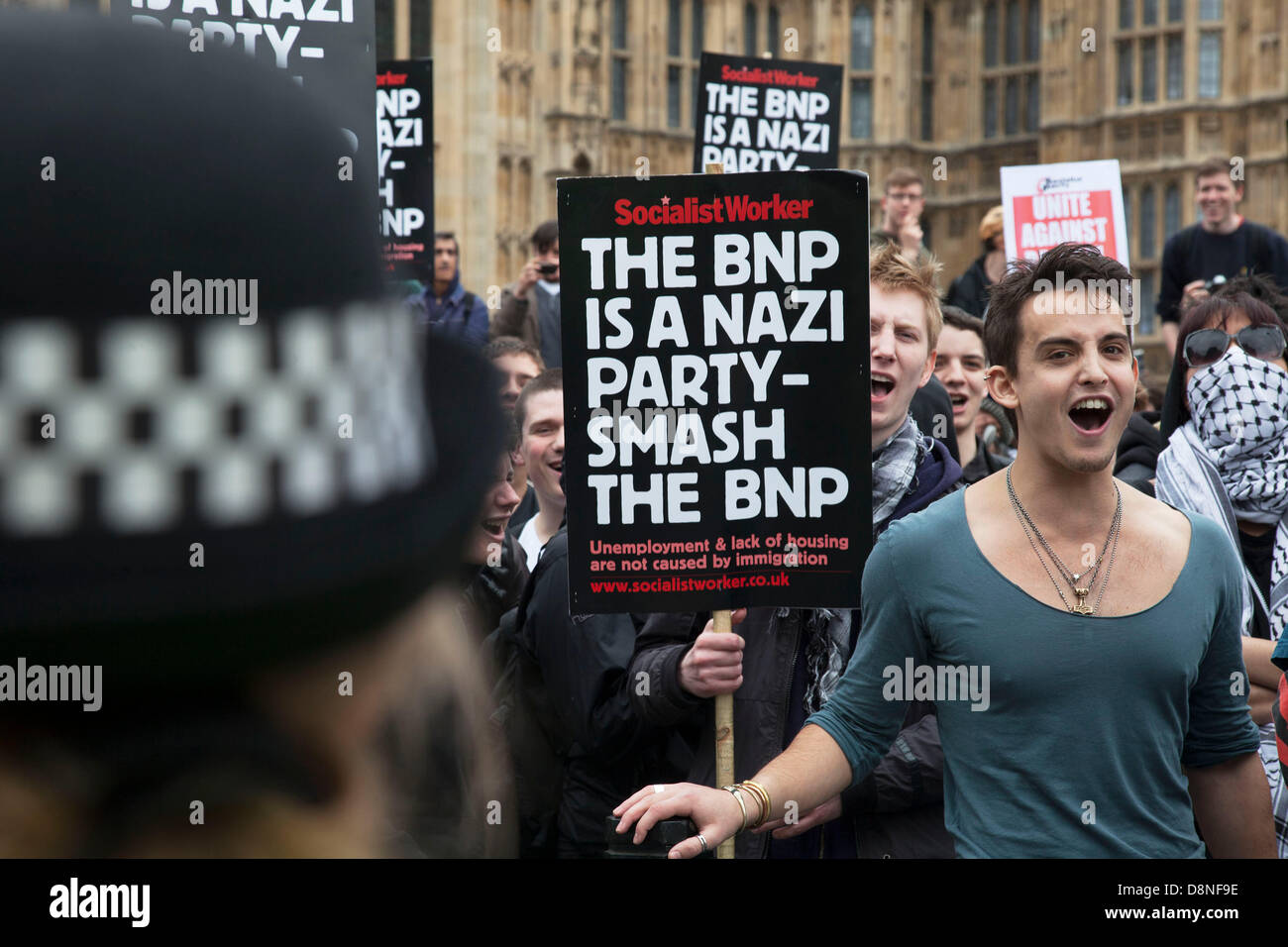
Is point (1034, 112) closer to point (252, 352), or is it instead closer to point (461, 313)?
point (461, 313)

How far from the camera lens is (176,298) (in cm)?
94

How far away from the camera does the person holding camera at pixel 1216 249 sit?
938 cm

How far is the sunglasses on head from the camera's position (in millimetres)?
4422

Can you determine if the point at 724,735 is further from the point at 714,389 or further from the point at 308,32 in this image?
the point at 308,32

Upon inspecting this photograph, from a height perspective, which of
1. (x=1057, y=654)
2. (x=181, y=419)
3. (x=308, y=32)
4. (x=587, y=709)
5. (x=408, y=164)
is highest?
(x=308, y=32)

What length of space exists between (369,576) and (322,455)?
77 mm

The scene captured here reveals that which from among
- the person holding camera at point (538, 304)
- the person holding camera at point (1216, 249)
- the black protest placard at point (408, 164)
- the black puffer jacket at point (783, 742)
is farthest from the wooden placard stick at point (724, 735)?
the person holding camera at point (1216, 249)

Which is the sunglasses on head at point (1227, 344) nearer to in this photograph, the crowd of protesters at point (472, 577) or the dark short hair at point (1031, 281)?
the crowd of protesters at point (472, 577)

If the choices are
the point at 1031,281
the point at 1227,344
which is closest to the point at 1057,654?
the point at 1031,281

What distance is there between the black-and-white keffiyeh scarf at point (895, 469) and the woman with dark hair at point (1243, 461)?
0.86 metres

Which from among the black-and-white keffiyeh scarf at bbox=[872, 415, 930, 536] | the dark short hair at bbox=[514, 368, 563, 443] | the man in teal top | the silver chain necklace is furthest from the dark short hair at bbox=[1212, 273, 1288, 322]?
the silver chain necklace

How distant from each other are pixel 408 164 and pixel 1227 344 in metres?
4.51

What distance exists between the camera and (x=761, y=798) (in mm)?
2658

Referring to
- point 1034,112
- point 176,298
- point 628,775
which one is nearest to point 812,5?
point 1034,112
